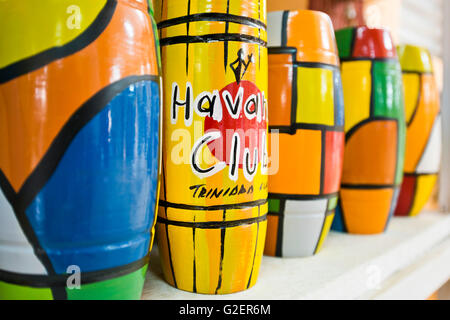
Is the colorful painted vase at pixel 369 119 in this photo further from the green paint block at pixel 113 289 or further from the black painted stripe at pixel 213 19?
the green paint block at pixel 113 289

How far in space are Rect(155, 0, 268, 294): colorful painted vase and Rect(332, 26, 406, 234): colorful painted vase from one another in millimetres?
326

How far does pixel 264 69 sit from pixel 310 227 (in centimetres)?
25

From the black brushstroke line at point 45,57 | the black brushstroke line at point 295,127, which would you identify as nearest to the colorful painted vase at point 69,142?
the black brushstroke line at point 45,57

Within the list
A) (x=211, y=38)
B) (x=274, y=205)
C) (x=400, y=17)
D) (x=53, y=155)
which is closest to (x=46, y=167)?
(x=53, y=155)

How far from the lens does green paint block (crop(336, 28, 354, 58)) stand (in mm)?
736

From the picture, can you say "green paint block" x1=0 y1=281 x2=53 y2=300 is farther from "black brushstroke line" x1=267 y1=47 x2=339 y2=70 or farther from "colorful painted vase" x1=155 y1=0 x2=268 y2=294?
"black brushstroke line" x1=267 y1=47 x2=339 y2=70

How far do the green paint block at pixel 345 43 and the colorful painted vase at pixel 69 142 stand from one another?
1.59 ft

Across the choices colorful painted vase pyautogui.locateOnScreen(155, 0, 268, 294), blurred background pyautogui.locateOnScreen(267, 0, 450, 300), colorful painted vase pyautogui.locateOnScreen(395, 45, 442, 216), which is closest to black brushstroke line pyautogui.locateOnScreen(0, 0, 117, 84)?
colorful painted vase pyautogui.locateOnScreen(155, 0, 268, 294)

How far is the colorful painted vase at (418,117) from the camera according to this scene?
882 mm

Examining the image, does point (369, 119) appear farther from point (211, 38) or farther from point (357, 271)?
point (211, 38)

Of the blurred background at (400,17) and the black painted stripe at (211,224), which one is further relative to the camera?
the blurred background at (400,17)

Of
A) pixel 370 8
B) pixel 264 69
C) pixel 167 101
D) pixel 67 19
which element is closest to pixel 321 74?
pixel 264 69

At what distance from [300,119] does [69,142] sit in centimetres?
35
